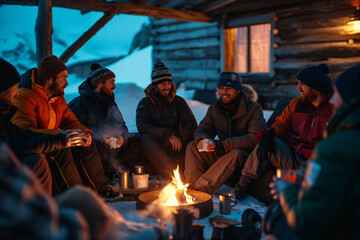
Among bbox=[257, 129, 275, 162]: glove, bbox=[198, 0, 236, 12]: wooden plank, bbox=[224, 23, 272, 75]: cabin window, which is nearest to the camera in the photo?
bbox=[257, 129, 275, 162]: glove

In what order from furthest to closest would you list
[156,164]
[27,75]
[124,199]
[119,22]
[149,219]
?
1. [119,22]
2. [156,164]
3. [124,199]
4. [27,75]
5. [149,219]

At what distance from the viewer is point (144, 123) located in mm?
4977

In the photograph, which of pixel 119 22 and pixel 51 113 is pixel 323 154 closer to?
pixel 51 113

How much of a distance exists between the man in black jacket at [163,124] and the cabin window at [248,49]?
474 centimetres

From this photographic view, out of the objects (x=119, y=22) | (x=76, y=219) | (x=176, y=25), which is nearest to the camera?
(x=76, y=219)

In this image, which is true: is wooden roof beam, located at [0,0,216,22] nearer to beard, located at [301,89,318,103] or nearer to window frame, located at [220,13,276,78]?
window frame, located at [220,13,276,78]

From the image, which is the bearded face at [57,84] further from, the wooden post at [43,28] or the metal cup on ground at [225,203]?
the wooden post at [43,28]

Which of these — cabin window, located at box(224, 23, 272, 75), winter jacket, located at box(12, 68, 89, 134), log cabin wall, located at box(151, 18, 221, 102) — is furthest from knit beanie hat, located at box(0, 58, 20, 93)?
log cabin wall, located at box(151, 18, 221, 102)

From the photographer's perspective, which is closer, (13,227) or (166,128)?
(13,227)

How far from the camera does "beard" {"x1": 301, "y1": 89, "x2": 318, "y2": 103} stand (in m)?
3.64

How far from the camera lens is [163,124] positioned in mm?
5109

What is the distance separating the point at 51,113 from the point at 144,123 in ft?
4.77

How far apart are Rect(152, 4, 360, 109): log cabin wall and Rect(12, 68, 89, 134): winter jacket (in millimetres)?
5718

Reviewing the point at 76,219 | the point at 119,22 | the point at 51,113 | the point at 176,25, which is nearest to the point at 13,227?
the point at 76,219
